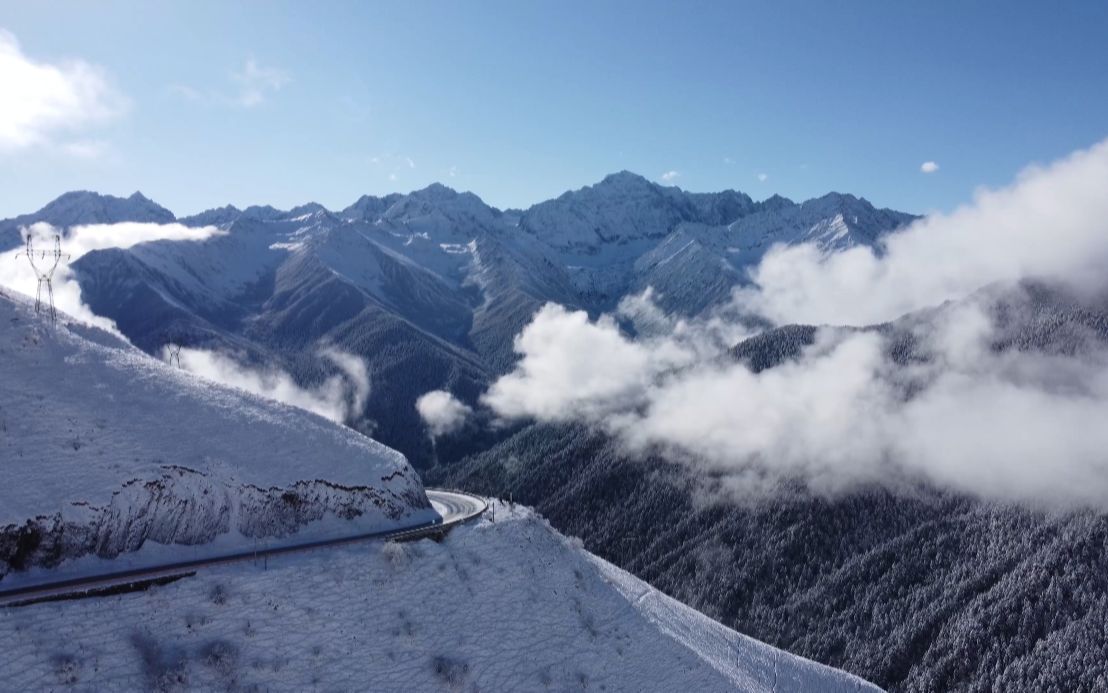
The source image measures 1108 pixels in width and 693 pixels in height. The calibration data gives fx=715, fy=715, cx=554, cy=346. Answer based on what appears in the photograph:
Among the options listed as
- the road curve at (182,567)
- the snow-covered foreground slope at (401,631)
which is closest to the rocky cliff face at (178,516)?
the road curve at (182,567)

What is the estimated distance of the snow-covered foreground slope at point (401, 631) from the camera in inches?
1578

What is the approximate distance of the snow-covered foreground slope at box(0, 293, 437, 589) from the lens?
4697cm

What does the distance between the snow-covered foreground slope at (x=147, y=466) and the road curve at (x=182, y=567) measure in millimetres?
961

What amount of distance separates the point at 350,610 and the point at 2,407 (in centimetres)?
2979

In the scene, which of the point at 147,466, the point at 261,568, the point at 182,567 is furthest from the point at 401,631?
the point at 147,466

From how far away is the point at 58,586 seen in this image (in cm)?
4419

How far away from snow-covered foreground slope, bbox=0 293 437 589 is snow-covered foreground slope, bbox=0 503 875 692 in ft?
15.9

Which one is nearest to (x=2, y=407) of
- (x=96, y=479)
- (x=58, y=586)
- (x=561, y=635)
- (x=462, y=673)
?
(x=96, y=479)

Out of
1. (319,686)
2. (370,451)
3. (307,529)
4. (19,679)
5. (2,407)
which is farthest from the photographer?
(370,451)

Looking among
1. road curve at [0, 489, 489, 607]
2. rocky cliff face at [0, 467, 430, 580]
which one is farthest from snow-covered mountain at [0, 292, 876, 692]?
road curve at [0, 489, 489, 607]

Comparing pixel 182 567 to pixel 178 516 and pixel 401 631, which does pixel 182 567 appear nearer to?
pixel 178 516

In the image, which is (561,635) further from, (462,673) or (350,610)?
(350,610)

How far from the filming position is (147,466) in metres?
51.6

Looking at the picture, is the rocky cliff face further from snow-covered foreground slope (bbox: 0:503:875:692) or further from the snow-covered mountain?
snow-covered foreground slope (bbox: 0:503:875:692)
